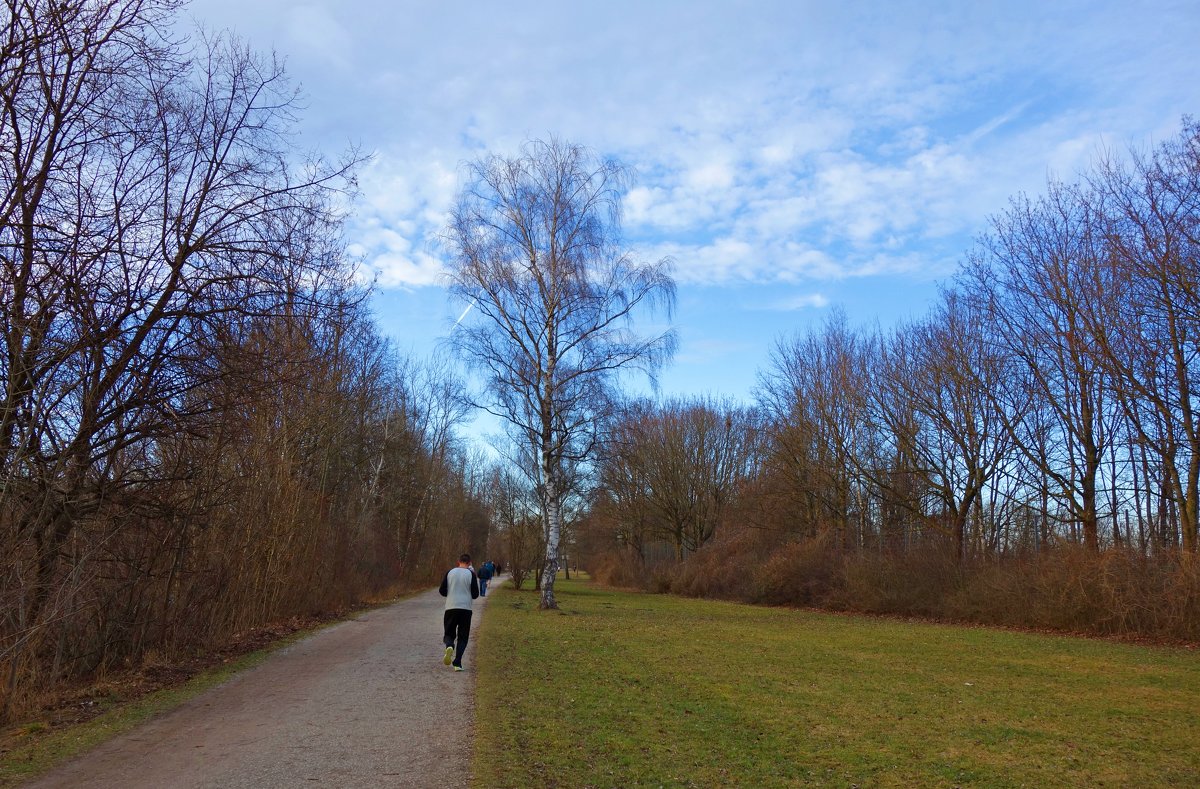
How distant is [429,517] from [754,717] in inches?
1573

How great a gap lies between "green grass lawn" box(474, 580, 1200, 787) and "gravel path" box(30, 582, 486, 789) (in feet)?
1.36

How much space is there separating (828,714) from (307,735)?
5.48 m

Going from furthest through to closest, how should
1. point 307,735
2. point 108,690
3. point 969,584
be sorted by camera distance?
point 969,584
point 108,690
point 307,735

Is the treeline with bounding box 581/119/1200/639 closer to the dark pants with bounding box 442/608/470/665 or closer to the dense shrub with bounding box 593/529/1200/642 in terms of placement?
the dense shrub with bounding box 593/529/1200/642

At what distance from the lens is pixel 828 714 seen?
8516 millimetres

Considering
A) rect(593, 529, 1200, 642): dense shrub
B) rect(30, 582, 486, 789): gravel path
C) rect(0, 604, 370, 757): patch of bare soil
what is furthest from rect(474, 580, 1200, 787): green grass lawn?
rect(0, 604, 370, 757): patch of bare soil

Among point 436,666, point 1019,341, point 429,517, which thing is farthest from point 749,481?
point 436,666

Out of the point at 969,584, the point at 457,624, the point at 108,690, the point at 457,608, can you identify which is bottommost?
the point at 108,690

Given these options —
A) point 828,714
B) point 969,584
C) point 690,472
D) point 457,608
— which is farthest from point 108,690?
point 690,472

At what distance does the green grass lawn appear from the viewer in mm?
6195

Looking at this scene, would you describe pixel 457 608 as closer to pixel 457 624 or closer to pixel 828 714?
pixel 457 624

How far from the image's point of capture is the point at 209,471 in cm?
1195

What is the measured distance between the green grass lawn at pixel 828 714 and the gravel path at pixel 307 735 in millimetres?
416

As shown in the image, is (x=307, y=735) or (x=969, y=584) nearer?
(x=307, y=735)
